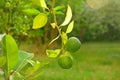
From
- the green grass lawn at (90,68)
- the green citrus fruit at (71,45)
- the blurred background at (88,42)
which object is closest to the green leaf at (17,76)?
the green citrus fruit at (71,45)

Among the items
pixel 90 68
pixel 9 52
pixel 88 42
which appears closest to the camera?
pixel 9 52

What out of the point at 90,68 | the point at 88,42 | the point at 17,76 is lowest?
the point at 88,42

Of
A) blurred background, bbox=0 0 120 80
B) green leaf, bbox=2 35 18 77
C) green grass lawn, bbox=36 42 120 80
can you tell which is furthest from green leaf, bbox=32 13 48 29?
green grass lawn, bbox=36 42 120 80

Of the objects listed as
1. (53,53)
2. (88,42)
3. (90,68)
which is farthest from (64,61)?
(88,42)

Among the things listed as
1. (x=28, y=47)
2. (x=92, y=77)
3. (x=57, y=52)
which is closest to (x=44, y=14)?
(x=57, y=52)

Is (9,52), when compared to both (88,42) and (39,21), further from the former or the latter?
(88,42)

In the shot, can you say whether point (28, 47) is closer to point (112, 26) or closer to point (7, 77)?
point (112, 26)

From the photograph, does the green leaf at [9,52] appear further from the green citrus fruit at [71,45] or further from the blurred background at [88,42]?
the blurred background at [88,42]
